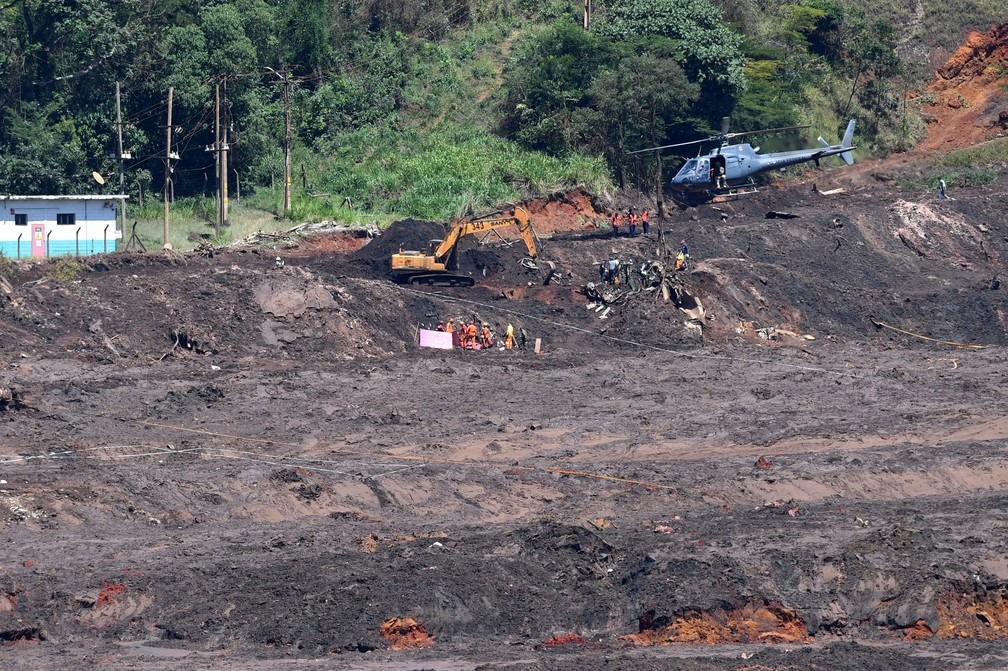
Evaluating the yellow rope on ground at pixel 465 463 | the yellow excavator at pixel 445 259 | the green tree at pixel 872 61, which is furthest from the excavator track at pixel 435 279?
the green tree at pixel 872 61

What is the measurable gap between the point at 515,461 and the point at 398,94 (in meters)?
36.0

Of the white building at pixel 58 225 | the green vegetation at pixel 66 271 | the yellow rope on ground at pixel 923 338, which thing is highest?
the white building at pixel 58 225

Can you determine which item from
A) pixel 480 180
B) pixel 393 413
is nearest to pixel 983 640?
pixel 393 413

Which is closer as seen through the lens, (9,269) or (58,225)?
(9,269)

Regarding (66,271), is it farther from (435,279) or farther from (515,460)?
(515,460)

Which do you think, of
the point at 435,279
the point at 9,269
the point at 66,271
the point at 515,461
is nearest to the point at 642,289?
the point at 435,279

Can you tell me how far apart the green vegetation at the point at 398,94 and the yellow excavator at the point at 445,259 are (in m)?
7.37

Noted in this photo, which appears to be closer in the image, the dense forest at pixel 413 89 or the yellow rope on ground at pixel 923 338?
the yellow rope on ground at pixel 923 338

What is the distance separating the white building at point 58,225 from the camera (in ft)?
144

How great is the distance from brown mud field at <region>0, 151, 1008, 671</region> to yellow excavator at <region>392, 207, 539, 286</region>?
0.87m

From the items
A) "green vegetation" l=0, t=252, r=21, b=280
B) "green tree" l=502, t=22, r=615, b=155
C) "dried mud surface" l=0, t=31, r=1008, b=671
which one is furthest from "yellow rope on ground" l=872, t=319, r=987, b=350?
"green vegetation" l=0, t=252, r=21, b=280

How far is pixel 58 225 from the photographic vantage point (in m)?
44.6

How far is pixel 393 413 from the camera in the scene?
28609 mm

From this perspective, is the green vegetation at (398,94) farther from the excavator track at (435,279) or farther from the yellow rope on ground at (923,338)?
the yellow rope on ground at (923,338)
